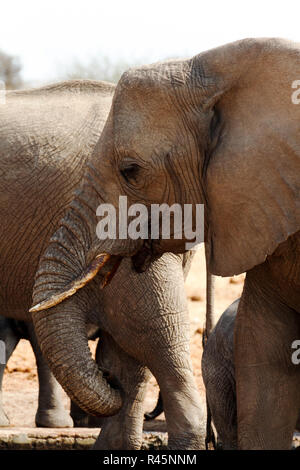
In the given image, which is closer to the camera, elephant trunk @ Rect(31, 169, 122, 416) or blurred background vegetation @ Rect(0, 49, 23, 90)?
elephant trunk @ Rect(31, 169, 122, 416)

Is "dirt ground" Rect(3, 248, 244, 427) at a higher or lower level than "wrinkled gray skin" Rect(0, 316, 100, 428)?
lower

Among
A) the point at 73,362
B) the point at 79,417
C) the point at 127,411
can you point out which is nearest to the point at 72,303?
the point at 73,362

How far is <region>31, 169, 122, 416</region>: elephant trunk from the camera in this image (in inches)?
125

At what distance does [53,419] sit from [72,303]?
1.89m

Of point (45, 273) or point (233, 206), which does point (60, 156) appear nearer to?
point (45, 273)

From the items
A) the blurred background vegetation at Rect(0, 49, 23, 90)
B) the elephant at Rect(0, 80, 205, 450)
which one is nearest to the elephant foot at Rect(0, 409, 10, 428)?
the elephant at Rect(0, 80, 205, 450)

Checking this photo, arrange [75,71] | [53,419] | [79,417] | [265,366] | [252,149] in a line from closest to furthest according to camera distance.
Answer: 1. [252,149]
2. [265,366]
3. [79,417]
4. [53,419]
5. [75,71]

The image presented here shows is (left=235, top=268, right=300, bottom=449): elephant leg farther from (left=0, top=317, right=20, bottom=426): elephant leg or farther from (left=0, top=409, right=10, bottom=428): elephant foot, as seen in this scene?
(left=0, top=317, right=20, bottom=426): elephant leg

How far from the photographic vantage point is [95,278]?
12.8 feet

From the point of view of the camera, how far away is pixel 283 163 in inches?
113

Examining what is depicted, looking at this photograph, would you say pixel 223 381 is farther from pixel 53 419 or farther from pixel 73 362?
pixel 53 419

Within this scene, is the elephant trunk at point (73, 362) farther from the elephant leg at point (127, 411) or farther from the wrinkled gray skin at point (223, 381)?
the elephant leg at point (127, 411)

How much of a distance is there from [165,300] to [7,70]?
19.1 meters

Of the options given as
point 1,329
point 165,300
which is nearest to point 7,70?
point 1,329
